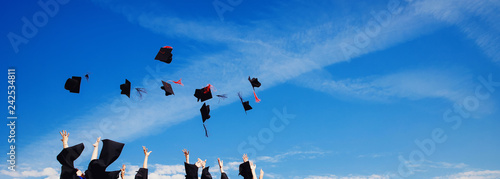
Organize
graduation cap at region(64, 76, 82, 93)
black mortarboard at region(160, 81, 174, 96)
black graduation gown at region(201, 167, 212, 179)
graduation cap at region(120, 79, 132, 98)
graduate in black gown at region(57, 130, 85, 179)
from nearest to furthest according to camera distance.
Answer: graduate in black gown at region(57, 130, 85, 179) < black graduation gown at region(201, 167, 212, 179) < graduation cap at region(64, 76, 82, 93) < black mortarboard at region(160, 81, 174, 96) < graduation cap at region(120, 79, 132, 98)

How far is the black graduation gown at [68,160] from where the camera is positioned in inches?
218

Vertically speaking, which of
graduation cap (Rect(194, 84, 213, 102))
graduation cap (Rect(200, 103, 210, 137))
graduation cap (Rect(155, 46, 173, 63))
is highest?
graduation cap (Rect(155, 46, 173, 63))

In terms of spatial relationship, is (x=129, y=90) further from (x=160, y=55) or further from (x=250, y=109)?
(x=250, y=109)

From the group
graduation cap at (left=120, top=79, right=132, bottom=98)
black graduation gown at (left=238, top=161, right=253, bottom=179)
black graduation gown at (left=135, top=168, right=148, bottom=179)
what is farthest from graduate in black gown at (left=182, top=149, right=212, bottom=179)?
graduation cap at (left=120, top=79, right=132, bottom=98)

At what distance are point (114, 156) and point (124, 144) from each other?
280 mm

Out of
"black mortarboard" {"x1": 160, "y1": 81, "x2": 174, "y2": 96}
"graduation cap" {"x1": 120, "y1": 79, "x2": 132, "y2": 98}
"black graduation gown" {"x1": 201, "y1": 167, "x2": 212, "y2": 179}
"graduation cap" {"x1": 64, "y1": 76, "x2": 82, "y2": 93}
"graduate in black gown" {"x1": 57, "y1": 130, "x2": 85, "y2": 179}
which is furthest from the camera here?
"graduation cap" {"x1": 120, "y1": 79, "x2": 132, "y2": 98}

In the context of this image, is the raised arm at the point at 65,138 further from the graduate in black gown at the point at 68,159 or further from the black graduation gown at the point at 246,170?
Result: the black graduation gown at the point at 246,170

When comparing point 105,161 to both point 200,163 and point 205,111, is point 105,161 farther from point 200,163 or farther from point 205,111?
point 205,111

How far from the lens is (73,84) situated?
8406 millimetres

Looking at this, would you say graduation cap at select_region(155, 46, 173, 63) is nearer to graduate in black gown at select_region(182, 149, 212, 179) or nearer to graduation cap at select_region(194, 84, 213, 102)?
graduation cap at select_region(194, 84, 213, 102)

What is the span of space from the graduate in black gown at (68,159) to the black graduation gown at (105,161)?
171 mm

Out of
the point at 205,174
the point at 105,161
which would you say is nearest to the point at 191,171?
the point at 205,174

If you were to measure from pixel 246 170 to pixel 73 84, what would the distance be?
14.4 feet

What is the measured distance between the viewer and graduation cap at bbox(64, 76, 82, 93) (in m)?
8.37
